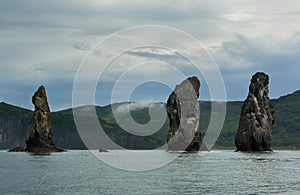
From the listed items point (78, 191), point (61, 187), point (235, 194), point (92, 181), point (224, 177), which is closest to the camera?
point (235, 194)

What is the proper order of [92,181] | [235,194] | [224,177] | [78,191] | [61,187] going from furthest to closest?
[224,177] < [92,181] < [61,187] < [78,191] < [235,194]

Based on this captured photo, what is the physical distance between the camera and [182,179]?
95375 millimetres

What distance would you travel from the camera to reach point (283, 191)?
74812 mm

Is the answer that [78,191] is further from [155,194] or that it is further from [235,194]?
[235,194]

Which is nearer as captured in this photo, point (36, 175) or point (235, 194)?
point (235, 194)

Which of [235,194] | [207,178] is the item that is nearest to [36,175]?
[207,178]

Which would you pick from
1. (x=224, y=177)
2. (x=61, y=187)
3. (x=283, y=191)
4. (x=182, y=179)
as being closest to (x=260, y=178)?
(x=224, y=177)

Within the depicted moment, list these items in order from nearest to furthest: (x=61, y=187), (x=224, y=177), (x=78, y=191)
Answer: (x=78, y=191), (x=61, y=187), (x=224, y=177)

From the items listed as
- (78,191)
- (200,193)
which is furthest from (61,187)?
(200,193)

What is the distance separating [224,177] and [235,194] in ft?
94.9

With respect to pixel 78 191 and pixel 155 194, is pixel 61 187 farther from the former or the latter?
pixel 155 194

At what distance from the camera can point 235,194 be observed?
71250 millimetres

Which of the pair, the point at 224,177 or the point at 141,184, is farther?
the point at 224,177

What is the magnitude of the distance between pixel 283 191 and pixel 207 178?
→ 24482 millimetres
